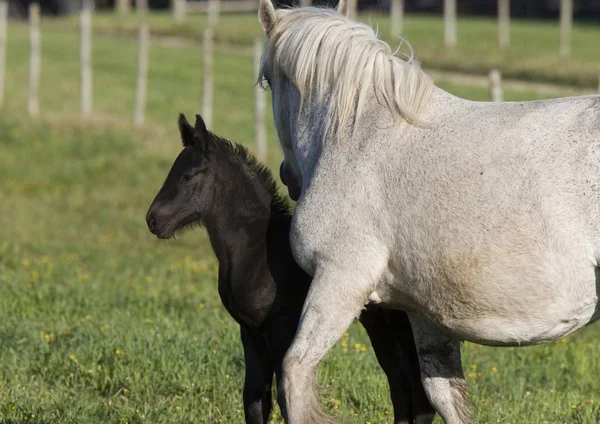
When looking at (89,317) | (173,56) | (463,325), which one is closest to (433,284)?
(463,325)

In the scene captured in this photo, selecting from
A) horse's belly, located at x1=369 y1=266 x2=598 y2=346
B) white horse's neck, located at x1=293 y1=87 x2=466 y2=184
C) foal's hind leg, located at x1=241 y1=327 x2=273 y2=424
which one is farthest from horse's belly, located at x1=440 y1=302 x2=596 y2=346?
Result: foal's hind leg, located at x1=241 y1=327 x2=273 y2=424

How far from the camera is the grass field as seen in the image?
227 inches

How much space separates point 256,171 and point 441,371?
1365 mm

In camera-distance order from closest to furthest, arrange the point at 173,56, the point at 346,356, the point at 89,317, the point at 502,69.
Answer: the point at 346,356 < the point at 89,317 < the point at 502,69 < the point at 173,56

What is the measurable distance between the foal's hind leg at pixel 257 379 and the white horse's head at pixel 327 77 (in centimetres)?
89

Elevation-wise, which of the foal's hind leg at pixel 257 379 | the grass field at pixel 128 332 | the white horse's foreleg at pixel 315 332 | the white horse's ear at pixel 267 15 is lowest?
the grass field at pixel 128 332

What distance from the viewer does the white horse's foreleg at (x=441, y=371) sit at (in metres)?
4.80

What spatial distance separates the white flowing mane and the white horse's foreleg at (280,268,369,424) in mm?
742

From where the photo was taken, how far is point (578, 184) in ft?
12.9

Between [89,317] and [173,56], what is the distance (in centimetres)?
2721

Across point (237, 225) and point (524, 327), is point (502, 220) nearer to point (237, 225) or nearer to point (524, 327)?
point (524, 327)

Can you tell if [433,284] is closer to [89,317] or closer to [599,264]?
[599,264]

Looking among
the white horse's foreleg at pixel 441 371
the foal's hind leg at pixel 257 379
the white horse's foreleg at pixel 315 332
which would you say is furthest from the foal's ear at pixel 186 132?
the white horse's foreleg at pixel 441 371

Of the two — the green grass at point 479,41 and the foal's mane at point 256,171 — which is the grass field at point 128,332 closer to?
the foal's mane at point 256,171
